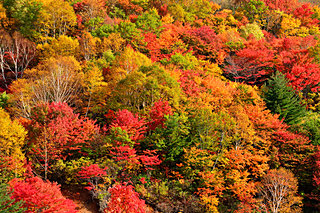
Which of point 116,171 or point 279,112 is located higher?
point 279,112

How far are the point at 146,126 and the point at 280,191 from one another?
1360 cm

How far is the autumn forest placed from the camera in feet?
75.4

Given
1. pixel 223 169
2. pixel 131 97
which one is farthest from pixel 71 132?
pixel 223 169

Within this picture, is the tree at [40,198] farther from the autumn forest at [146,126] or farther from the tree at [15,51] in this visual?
the tree at [15,51]

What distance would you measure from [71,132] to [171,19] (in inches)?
1368

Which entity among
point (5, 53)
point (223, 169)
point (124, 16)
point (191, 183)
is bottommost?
point (5, 53)

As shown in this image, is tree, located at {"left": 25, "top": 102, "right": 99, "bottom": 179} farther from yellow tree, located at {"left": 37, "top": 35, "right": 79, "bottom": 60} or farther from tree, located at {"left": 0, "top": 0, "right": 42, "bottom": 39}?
tree, located at {"left": 0, "top": 0, "right": 42, "bottom": 39}

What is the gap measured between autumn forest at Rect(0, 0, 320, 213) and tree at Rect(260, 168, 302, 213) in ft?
0.45

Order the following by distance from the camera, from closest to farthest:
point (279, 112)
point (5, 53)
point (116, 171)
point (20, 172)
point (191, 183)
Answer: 1. point (20, 172)
2. point (116, 171)
3. point (191, 183)
4. point (279, 112)
5. point (5, 53)

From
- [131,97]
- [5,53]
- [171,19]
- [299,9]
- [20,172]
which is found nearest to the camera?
[20,172]

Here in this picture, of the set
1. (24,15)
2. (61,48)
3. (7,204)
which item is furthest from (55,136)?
(24,15)

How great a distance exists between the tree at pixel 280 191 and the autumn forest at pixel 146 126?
137 mm

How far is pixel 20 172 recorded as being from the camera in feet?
70.7

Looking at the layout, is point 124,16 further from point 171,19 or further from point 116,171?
point 116,171
